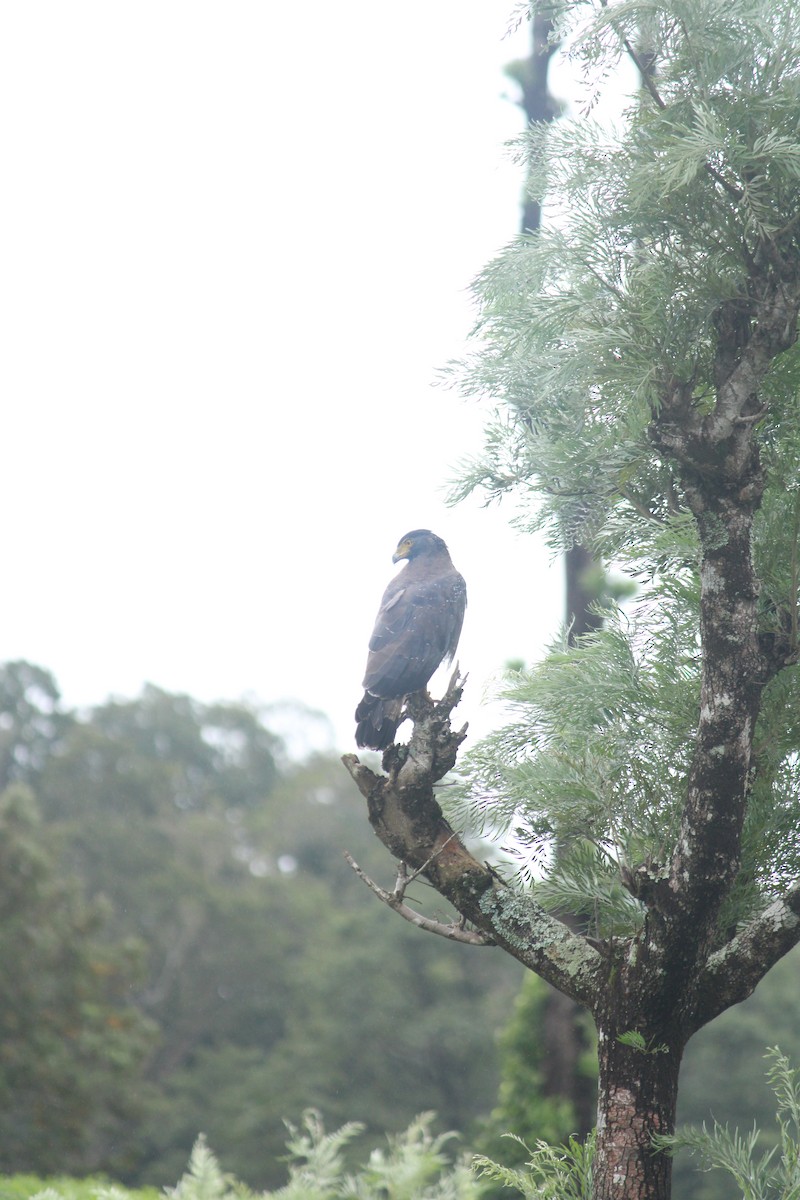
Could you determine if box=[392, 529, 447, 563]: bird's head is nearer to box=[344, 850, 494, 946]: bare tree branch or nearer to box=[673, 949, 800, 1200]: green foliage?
box=[344, 850, 494, 946]: bare tree branch

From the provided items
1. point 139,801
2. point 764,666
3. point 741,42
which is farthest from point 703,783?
point 139,801

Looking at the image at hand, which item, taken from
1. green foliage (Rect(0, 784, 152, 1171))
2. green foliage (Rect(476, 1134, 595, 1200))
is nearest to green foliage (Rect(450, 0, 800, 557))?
green foliage (Rect(476, 1134, 595, 1200))

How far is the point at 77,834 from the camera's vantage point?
24.4 metres

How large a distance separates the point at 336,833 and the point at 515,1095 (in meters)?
21.2

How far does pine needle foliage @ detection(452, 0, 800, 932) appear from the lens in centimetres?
298

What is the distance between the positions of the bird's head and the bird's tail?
100 cm

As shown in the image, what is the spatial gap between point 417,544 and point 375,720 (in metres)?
1.11

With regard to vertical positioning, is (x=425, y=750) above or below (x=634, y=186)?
below

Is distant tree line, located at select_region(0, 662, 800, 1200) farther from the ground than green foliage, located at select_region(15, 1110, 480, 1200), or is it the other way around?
distant tree line, located at select_region(0, 662, 800, 1200)

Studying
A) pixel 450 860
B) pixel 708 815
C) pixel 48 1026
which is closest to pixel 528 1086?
pixel 450 860

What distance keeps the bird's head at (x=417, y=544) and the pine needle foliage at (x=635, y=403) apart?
0.99 m

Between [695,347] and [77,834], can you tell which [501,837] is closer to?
[695,347]

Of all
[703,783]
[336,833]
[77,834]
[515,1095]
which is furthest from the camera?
[336,833]

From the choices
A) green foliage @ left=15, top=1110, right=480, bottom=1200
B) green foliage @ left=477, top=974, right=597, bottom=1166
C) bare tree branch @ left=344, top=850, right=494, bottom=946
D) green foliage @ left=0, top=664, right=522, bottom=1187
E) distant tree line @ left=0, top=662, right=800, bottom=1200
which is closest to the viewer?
bare tree branch @ left=344, top=850, right=494, bottom=946
